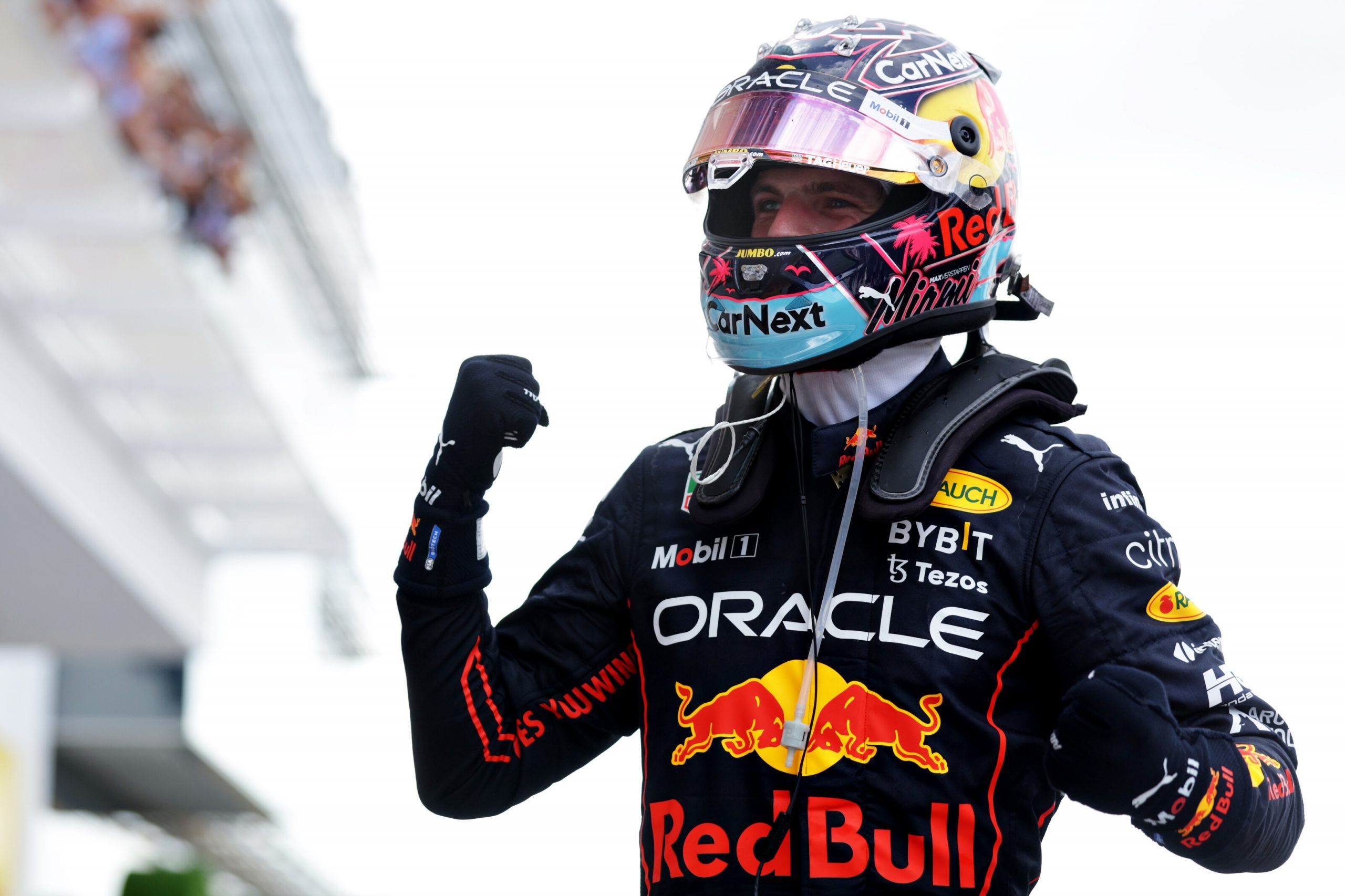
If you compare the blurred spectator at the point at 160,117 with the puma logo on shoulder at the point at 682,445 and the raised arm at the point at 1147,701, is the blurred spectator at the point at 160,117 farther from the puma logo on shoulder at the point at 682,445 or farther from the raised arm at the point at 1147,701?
the raised arm at the point at 1147,701

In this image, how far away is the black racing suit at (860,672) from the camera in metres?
2.02

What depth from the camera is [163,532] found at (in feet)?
41.3

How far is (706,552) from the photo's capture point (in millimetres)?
2283

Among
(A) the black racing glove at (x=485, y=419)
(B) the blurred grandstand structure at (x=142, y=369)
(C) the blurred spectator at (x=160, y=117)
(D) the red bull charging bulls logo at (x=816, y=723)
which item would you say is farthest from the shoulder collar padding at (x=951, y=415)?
(C) the blurred spectator at (x=160, y=117)

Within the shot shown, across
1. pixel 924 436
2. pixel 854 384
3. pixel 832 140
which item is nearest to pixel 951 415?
pixel 924 436

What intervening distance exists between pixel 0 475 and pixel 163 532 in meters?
3.41

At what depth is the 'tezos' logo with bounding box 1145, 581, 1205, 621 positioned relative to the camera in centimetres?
204

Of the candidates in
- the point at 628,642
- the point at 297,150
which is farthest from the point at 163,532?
the point at 628,642

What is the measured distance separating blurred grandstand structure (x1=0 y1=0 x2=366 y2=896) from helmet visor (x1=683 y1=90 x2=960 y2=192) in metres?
6.44

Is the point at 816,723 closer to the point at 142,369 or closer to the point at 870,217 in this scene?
the point at 870,217

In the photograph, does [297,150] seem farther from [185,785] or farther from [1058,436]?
[1058,436]

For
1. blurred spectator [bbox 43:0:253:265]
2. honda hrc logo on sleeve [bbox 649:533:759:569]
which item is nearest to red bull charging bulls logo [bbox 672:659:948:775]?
honda hrc logo on sleeve [bbox 649:533:759:569]

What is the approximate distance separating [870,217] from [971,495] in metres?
0.44

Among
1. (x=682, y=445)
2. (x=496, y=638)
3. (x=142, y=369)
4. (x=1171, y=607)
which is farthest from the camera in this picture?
(x=142, y=369)
